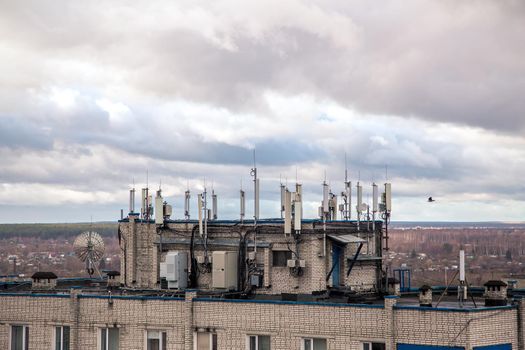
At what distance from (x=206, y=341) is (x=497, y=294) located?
13390 mm

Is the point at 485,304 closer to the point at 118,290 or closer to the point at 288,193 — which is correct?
the point at 288,193

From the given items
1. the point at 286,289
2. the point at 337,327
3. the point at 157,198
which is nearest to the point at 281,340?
the point at 337,327

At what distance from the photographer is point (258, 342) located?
40.0m

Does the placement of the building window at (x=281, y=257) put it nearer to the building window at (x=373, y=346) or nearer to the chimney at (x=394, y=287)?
the chimney at (x=394, y=287)

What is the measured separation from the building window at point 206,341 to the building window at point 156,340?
168 cm

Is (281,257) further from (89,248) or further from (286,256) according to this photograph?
(89,248)

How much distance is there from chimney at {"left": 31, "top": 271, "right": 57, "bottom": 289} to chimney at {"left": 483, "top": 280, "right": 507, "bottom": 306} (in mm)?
23214

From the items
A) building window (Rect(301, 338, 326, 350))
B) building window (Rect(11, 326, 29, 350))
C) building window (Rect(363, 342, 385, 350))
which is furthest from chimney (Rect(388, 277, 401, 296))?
building window (Rect(11, 326, 29, 350))

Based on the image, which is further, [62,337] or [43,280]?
[43,280]

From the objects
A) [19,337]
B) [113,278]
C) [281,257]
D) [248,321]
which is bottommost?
[19,337]

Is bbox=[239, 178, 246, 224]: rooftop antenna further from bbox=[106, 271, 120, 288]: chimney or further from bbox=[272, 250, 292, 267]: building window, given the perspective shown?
bbox=[106, 271, 120, 288]: chimney

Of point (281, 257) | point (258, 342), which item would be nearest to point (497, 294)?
point (258, 342)

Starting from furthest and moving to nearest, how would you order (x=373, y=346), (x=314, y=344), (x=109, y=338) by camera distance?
(x=109, y=338) → (x=314, y=344) → (x=373, y=346)

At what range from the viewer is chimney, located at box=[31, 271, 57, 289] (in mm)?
47625
